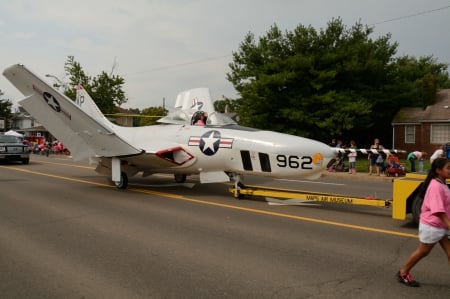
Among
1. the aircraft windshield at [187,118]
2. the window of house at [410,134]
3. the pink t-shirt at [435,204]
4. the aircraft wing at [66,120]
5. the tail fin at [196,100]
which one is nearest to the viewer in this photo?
the pink t-shirt at [435,204]

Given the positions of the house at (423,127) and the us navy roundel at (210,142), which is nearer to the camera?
the us navy roundel at (210,142)

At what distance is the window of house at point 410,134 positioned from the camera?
1257 inches

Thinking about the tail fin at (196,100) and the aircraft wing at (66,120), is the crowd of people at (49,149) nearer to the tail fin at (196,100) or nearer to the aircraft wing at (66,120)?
the tail fin at (196,100)

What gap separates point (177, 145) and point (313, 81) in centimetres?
2045

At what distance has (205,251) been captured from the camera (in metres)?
5.43

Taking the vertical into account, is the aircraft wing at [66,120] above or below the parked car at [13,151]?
above

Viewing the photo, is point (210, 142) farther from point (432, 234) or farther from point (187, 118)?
point (432, 234)

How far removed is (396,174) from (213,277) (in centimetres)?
1431

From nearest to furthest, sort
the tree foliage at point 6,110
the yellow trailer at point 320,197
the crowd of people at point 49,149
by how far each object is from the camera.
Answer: the yellow trailer at point 320,197
the crowd of people at point 49,149
the tree foliage at point 6,110

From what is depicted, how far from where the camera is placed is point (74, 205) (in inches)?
356

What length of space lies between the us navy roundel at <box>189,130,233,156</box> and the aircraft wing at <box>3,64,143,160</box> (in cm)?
160

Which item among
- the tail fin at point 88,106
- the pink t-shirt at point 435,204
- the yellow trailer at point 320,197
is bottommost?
the yellow trailer at point 320,197

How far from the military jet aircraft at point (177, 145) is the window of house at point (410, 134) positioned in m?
26.1

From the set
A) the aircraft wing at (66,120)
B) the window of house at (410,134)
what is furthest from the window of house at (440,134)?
the aircraft wing at (66,120)
